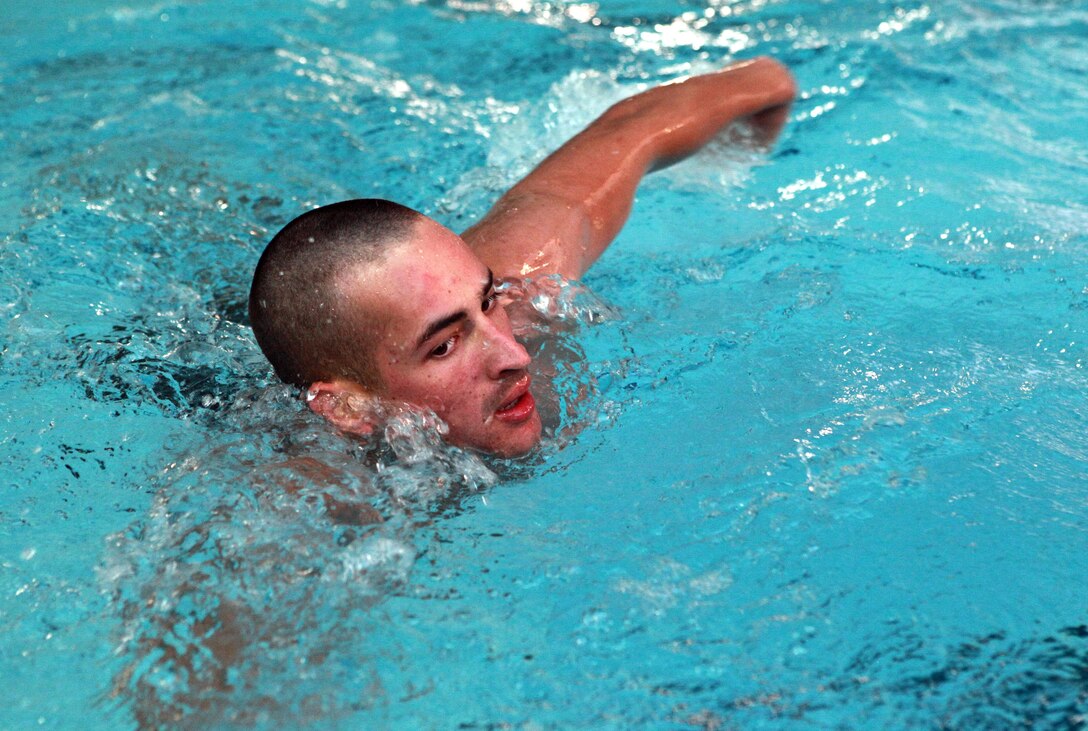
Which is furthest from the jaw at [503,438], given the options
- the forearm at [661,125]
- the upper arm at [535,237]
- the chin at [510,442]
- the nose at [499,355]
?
the forearm at [661,125]

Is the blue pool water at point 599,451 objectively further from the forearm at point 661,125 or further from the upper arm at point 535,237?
the forearm at point 661,125

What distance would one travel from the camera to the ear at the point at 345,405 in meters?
2.80

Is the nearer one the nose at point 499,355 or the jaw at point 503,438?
the nose at point 499,355

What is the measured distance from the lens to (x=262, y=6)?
7191mm

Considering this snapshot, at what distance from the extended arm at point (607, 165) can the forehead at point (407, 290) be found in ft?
2.09

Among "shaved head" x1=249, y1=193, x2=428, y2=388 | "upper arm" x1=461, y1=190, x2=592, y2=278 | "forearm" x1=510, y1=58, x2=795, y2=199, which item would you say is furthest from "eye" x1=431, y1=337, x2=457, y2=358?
"forearm" x1=510, y1=58, x2=795, y2=199

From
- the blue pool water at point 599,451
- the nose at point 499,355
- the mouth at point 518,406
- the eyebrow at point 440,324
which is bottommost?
the blue pool water at point 599,451

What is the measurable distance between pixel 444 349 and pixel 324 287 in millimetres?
337

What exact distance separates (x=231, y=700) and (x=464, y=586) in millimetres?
601

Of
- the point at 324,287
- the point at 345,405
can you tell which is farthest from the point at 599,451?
the point at 324,287

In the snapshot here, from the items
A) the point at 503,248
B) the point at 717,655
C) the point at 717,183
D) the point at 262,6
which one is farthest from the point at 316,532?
the point at 262,6

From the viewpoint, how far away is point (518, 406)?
2900mm

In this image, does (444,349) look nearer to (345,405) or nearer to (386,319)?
(386,319)

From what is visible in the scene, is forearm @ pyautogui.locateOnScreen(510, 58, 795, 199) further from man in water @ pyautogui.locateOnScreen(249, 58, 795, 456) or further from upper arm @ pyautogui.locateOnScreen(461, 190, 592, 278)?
man in water @ pyautogui.locateOnScreen(249, 58, 795, 456)
